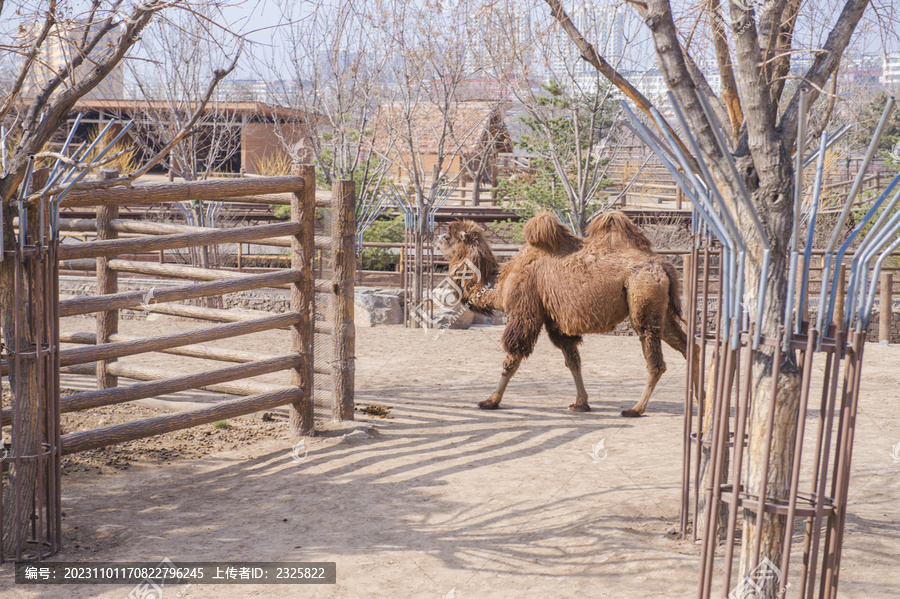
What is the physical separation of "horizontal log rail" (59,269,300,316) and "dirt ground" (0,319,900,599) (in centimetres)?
96

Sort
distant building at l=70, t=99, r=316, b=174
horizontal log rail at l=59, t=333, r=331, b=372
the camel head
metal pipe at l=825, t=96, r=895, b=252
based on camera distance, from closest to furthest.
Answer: metal pipe at l=825, t=96, r=895, b=252 → horizontal log rail at l=59, t=333, r=331, b=372 → the camel head → distant building at l=70, t=99, r=316, b=174

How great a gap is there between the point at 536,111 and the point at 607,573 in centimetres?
827

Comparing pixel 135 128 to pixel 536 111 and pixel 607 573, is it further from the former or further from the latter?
pixel 607 573

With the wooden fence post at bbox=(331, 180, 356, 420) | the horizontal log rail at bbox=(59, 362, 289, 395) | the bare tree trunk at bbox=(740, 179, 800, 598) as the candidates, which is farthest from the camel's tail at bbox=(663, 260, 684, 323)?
the bare tree trunk at bbox=(740, 179, 800, 598)

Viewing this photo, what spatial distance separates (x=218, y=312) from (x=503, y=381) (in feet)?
7.29

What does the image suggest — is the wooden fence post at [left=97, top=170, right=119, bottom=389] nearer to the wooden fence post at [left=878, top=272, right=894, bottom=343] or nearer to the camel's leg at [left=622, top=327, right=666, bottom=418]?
the camel's leg at [left=622, top=327, right=666, bottom=418]

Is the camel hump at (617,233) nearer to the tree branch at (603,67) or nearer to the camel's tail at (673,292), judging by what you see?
the camel's tail at (673,292)

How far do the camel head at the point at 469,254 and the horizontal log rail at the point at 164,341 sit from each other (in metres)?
1.81

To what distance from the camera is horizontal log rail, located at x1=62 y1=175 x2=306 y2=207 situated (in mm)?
4578

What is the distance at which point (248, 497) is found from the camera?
14.5 feet

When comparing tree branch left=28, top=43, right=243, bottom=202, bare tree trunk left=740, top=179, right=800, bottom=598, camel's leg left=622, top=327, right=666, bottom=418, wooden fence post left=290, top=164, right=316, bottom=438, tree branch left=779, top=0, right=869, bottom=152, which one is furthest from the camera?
camel's leg left=622, top=327, right=666, bottom=418

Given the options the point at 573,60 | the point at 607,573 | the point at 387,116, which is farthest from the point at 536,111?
the point at 607,573

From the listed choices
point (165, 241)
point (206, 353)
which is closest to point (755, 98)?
point (165, 241)

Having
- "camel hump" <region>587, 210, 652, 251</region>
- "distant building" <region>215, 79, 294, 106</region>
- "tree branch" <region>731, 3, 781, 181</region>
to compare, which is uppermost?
"distant building" <region>215, 79, 294, 106</region>
